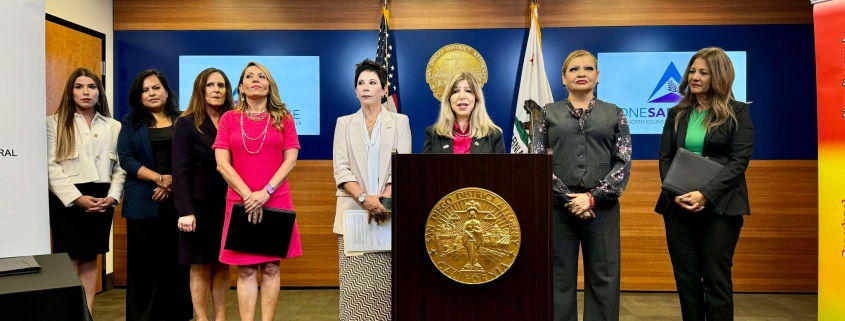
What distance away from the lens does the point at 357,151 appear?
9.79ft

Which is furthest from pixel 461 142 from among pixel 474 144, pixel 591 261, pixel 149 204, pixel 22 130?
pixel 149 204

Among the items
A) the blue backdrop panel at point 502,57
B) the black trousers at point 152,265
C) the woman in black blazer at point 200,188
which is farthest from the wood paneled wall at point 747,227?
the woman in black blazer at point 200,188

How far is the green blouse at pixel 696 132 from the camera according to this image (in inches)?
112

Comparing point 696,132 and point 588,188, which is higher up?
point 696,132

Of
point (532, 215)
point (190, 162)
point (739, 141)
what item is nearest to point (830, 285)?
point (739, 141)

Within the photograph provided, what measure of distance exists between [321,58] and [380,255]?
7.98 feet

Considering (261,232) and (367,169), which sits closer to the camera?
(261,232)

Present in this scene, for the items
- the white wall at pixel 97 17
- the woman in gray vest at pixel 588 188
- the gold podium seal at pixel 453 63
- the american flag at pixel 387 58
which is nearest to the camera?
the woman in gray vest at pixel 588 188

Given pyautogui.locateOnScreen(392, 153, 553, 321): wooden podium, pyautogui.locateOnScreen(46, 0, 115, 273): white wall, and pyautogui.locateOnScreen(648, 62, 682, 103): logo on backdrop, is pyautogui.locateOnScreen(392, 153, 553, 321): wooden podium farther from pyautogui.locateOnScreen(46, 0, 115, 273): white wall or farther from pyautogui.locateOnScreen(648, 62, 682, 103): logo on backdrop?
pyautogui.locateOnScreen(46, 0, 115, 273): white wall

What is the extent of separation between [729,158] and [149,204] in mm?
3078

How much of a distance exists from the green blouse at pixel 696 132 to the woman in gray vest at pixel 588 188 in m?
0.43

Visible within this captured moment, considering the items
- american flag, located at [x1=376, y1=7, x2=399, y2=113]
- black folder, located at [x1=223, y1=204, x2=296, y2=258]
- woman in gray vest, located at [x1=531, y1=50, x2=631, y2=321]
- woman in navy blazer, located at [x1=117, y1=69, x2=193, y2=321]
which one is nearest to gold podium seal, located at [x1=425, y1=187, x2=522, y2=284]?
woman in gray vest, located at [x1=531, y1=50, x2=631, y2=321]

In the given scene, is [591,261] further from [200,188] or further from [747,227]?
[747,227]

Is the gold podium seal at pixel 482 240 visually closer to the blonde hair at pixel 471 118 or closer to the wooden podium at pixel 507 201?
the wooden podium at pixel 507 201
